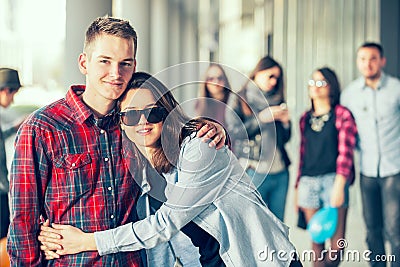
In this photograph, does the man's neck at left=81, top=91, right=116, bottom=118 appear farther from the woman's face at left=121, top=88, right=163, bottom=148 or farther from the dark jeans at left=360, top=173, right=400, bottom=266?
the dark jeans at left=360, top=173, right=400, bottom=266

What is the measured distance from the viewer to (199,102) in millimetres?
2836

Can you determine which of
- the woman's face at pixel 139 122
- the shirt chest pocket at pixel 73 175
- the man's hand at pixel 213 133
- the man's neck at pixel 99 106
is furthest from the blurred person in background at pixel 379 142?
the shirt chest pocket at pixel 73 175

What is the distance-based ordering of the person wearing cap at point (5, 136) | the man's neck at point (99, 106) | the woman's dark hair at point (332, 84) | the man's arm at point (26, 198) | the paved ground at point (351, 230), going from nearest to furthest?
the man's arm at point (26, 198)
the man's neck at point (99, 106)
the person wearing cap at point (5, 136)
the paved ground at point (351, 230)
the woman's dark hair at point (332, 84)

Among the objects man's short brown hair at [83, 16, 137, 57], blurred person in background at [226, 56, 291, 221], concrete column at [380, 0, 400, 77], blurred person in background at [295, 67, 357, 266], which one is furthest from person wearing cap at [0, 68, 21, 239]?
concrete column at [380, 0, 400, 77]

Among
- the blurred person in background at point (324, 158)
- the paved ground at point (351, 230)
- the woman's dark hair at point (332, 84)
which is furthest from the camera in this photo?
the blurred person in background at point (324, 158)

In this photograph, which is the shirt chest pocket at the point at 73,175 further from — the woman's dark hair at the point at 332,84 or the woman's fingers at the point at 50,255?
the woman's dark hair at the point at 332,84

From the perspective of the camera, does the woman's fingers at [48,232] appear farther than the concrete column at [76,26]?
No

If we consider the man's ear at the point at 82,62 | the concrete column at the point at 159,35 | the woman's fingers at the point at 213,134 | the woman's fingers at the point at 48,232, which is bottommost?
the woman's fingers at the point at 48,232

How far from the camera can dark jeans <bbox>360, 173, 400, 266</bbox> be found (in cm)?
354

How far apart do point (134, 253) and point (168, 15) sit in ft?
3.07

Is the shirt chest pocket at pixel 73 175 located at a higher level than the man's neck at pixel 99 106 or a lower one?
lower

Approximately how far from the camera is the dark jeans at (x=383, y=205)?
3535 mm

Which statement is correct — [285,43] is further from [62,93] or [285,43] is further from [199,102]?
[62,93]

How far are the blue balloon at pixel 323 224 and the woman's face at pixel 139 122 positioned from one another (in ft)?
3.61
